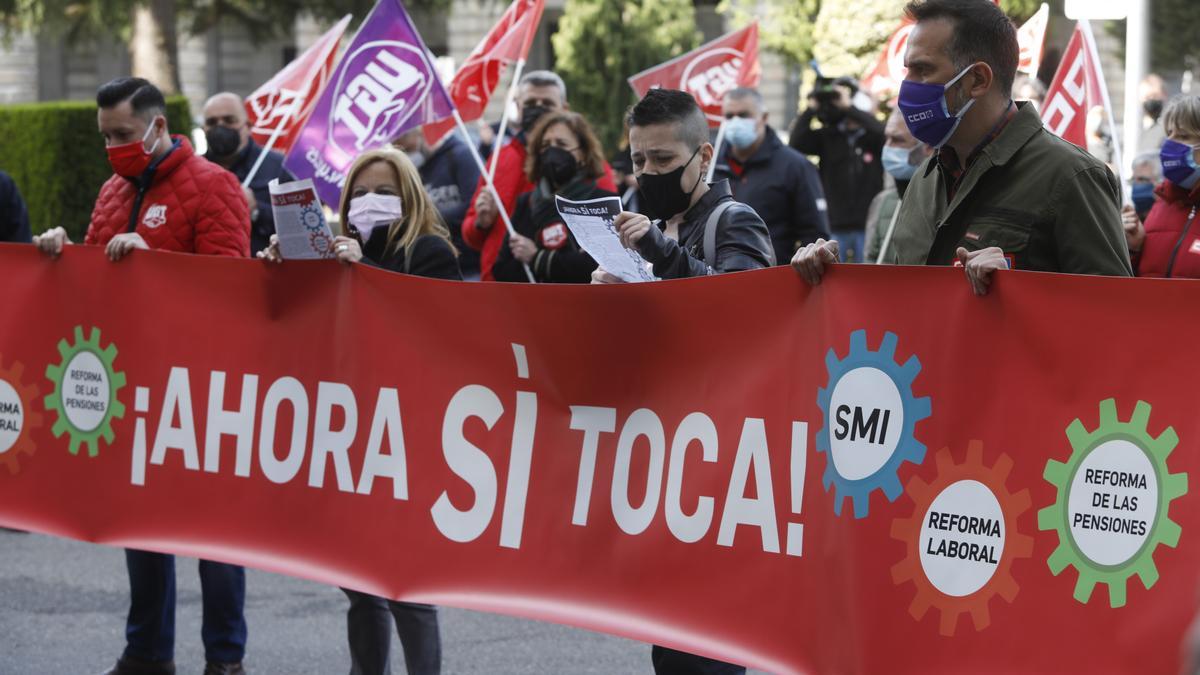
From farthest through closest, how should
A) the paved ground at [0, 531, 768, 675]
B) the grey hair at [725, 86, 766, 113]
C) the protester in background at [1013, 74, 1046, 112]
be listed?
the protester in background at [1013, 74, 1046, 112], the grey hair at [725, 86, 766, 113], the paved ground at [0, 531, 768, 675]

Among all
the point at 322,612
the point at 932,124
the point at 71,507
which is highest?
the point at 932,124

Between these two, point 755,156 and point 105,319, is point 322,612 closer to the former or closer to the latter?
point 105,319

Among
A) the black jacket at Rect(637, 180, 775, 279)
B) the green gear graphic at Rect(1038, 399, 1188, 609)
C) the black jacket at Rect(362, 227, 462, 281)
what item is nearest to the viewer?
the green gear graphic at Rect(1038, 399, 1188, 609)

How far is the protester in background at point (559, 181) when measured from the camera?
7168 millimetres

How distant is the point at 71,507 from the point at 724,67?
6.14 meters

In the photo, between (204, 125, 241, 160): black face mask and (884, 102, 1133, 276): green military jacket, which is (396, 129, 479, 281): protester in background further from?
(884, 102, 1133, 276): green military jacket

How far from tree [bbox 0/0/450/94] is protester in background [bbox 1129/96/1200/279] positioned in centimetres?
→ 2450

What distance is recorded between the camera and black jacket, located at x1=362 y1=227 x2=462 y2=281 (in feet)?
16.4

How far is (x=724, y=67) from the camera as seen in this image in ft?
34.7

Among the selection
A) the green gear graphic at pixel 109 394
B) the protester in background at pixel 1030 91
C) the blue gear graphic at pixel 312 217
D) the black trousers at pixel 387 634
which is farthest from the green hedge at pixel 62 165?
the black trousers at pixel 387 634

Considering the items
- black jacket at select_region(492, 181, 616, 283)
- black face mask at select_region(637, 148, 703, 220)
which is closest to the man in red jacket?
black jacket at select_region(492, 181, 616, 283)

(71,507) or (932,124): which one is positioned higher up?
(932,124)

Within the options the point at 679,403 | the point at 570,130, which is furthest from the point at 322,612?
the point at 679,403

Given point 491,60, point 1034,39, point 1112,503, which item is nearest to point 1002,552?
point 1112,503
